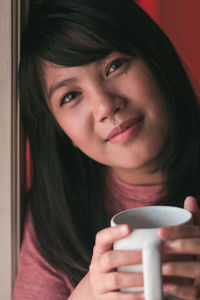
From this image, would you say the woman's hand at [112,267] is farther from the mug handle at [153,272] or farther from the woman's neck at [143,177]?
the woman's neck at [143,177]

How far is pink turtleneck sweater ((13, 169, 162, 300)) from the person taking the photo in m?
0.91

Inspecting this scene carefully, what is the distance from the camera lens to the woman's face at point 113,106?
777mm

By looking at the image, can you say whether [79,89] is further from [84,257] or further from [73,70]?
[84,257]

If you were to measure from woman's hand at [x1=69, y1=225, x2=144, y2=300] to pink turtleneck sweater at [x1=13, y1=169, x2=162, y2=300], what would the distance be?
1.28 feet

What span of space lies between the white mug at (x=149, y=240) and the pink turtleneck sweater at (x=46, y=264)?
1.39ft

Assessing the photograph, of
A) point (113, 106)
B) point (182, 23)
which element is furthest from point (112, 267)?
point (182, 23)

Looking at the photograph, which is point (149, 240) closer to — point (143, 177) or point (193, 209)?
point (193, 209)

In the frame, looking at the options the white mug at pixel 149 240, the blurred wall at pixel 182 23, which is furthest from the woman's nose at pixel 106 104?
the blurred wall at pixel 182 23

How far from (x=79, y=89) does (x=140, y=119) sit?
16 centimetres

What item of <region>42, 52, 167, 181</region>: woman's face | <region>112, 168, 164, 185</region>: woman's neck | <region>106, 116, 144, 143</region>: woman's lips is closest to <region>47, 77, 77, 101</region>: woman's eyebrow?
<region>42, 52, 167, 181</region>: woman's face

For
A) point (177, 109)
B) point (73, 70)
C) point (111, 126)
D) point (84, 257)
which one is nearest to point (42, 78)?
point (73, 70)

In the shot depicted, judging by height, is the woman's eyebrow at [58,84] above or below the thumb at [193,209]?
above

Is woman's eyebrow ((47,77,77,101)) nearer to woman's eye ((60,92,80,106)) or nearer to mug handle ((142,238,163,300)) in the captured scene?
woman's eye ((60,92,80,106))

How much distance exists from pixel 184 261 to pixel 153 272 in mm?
88
